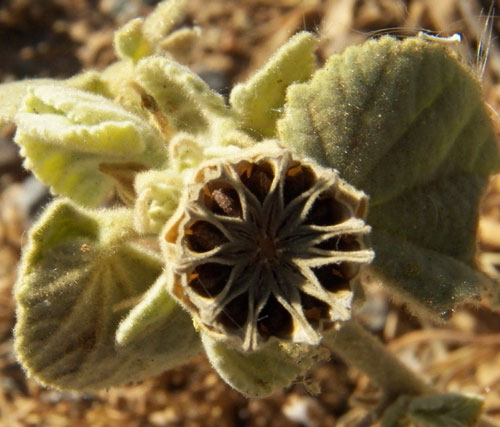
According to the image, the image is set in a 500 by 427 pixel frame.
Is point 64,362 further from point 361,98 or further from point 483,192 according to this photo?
point 483,192

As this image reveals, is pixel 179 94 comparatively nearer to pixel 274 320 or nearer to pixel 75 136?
pixel 75 136

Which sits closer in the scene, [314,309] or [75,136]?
[314,309]

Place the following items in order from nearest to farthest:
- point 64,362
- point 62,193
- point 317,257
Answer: point 317,257 → point 64,362 → point 62,193

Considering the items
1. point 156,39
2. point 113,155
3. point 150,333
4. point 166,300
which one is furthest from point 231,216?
point 156,39

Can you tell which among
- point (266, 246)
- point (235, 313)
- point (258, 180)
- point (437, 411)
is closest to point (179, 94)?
point (258, 180)

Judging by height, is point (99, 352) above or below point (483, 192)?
below

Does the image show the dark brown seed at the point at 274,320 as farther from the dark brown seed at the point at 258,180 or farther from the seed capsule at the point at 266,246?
the dark brown seed at the point at 258,180

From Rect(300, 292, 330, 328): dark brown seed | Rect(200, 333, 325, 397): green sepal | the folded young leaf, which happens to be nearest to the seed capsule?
Rect(300, 292, 330, 328): dark brown seed
